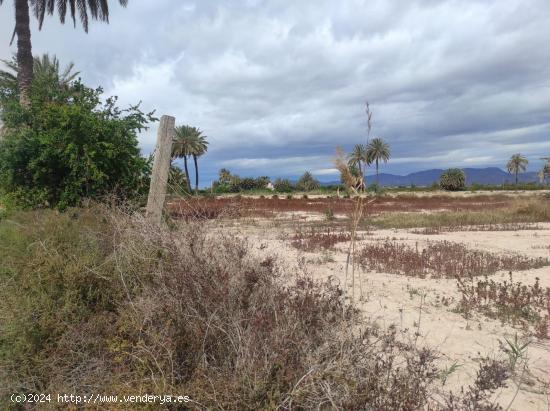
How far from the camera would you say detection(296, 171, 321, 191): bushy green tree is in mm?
62750

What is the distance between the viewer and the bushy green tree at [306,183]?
62.8 metres

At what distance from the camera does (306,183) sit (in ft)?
211

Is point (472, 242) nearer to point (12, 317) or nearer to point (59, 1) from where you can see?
point (12, 317)

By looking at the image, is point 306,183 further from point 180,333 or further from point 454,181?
point 180,333

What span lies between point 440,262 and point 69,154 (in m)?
7.78

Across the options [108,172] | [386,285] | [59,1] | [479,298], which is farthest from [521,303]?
[59,1]

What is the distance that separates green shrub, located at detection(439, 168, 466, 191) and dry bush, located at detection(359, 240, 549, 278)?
5336 centimetres

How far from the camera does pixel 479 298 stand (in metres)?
5.32

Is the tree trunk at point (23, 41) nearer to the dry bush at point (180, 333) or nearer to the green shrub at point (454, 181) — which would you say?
the dry bush at point (180, 333)

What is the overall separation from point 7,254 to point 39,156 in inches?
136

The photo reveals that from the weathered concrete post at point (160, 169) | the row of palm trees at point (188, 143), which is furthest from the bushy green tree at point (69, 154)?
the row of palm trees at point (188, 143)

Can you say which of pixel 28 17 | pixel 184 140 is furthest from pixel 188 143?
pixel 28 17

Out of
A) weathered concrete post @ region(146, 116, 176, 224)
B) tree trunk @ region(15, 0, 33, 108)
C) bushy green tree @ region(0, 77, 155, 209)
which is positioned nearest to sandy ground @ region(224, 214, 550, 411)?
weathered concrete post @ region(146, 116, 176, 224)

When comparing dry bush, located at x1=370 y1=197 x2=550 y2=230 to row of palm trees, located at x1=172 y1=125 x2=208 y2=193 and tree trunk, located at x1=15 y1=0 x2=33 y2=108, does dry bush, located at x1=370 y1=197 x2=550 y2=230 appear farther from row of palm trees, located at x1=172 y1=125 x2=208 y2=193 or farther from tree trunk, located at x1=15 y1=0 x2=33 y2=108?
row of palm trees, located at x1=172 y1=125 x2=208 y2=193
